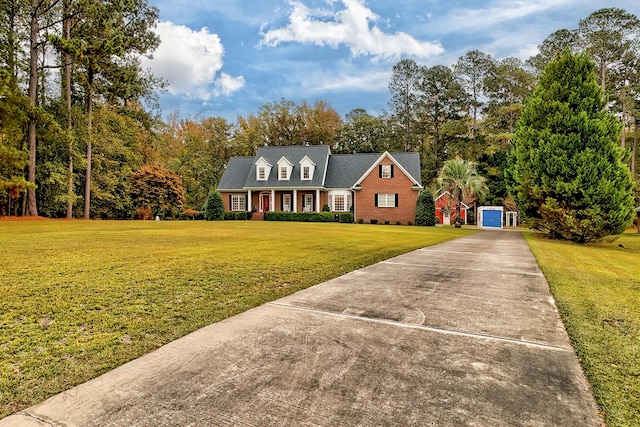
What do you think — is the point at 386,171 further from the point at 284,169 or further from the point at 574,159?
the point at 574,159

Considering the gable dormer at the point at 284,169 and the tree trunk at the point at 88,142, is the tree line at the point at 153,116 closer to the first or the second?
the tree trunk at the point at 88,142

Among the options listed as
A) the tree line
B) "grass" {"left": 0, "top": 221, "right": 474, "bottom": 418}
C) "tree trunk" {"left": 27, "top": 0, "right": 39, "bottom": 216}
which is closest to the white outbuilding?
the tree line

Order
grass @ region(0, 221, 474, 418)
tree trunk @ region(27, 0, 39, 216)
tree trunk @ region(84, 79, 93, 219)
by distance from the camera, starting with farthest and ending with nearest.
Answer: tree trunk @ region(84, 79, 93, 219) < tree trunk @ region(27, 0, 39, 216) < grass @ region(0, 221, 474, 418)

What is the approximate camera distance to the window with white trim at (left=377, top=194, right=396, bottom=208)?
29703 mm

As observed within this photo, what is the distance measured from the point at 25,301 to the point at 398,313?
4.09 metres

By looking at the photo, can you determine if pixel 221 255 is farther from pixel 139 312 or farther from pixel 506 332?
pixel 506 332

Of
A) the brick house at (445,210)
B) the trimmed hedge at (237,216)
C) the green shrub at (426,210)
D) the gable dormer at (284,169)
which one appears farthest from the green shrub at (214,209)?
the brick house at (445,210)

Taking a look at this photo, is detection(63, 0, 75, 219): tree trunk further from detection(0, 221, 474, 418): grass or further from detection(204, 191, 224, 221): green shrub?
detection(0, 221, 474, 418): grass

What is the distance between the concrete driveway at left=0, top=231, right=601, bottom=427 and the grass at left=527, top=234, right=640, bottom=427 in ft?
0.35

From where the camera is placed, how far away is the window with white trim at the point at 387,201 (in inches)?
1169

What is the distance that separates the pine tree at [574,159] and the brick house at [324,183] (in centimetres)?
1357

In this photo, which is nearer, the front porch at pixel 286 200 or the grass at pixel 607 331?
the grass at pixel 607 331

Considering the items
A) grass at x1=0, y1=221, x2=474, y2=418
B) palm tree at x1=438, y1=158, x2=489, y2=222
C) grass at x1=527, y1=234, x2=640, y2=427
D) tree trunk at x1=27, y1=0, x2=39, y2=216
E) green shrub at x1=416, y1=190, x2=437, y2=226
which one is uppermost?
tree trunk at x1=27, y1=0, x2=39, y2=216

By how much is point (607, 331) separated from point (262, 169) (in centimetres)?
3011
